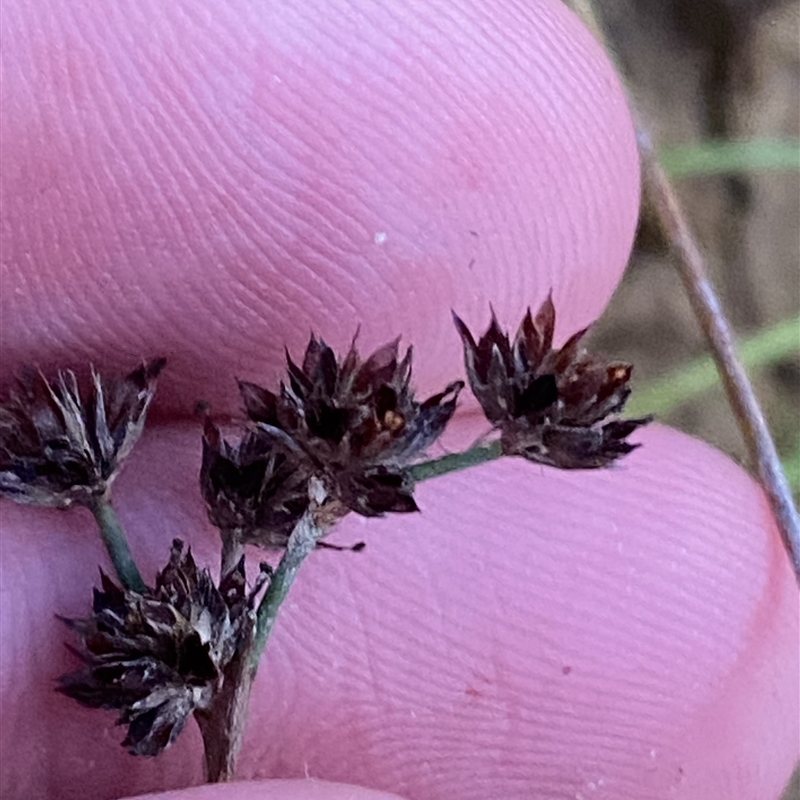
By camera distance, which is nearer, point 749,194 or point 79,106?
point 79,106

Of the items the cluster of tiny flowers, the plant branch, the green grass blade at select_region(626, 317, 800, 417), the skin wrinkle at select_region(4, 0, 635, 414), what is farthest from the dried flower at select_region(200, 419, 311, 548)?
the green grass blade at select_region(626, 317, 800, 417)

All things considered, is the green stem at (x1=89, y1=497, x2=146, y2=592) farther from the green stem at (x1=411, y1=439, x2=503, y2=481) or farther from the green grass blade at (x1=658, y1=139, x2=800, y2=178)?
the green grass blade at (x1=658, y1=139, x2=800, y2=178)

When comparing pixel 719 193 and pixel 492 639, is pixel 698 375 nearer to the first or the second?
pixel 719 193

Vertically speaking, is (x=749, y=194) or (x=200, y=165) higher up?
(x=749, y=194)

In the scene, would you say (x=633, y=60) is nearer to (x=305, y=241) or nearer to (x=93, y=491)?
(x=305, y=241)

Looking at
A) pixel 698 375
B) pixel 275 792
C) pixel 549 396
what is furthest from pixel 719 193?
pixel 275 792

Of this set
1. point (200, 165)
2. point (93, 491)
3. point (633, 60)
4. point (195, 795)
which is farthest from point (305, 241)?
point (633, 60)

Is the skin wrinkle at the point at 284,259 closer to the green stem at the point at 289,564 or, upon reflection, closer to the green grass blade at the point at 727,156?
the green stem at the point at 289,564

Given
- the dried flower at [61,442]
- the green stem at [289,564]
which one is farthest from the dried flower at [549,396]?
the dried flower at [61,442]
